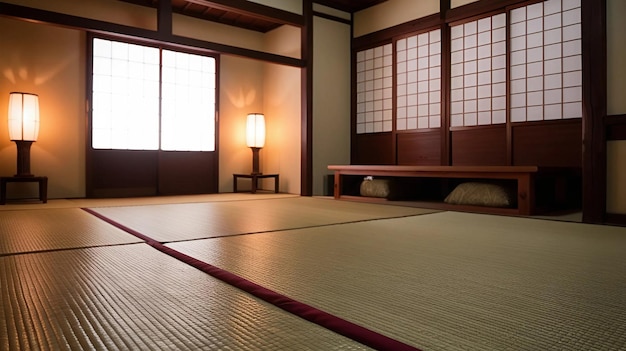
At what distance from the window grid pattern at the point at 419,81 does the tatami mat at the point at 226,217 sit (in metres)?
1.71

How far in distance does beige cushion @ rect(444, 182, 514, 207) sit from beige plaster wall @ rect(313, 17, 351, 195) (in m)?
2.30

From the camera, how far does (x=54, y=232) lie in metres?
2.64

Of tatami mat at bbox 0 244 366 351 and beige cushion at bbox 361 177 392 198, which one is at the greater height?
beige cushion at bbox 361 177 392 198

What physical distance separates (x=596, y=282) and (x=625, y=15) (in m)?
2.63

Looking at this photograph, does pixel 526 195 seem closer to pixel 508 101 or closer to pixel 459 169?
pixel 459 169

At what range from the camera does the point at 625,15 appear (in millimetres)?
3188

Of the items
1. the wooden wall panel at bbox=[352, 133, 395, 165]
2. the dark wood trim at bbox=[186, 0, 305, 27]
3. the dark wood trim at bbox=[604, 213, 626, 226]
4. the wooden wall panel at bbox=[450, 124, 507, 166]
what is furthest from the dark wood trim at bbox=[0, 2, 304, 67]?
the dark wood trim at bbox=[604, 213, 626, 226]

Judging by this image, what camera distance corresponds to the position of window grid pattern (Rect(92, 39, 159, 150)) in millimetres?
5613

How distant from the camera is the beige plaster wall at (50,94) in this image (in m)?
5.01

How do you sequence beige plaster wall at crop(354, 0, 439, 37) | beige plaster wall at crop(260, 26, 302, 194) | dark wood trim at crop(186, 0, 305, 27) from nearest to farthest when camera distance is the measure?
1. dark wood trim at crop(186, 0, 305, 27)
2. beige plaster wall at crop(354, 0, 439, 37)
3. beige plaster wall at crop(260, 26, 302, 194)

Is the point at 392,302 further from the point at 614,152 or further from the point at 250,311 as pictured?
the point at 614,152

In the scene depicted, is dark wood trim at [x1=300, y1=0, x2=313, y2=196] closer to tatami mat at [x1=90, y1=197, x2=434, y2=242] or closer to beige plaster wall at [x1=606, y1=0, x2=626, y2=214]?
tatami mat at [x1=90, y1=197, x2=434, y2=242]

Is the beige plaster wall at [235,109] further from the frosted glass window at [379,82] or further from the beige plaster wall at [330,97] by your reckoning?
the frosted glass window at [379,82]

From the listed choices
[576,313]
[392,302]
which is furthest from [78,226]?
[576,313]
